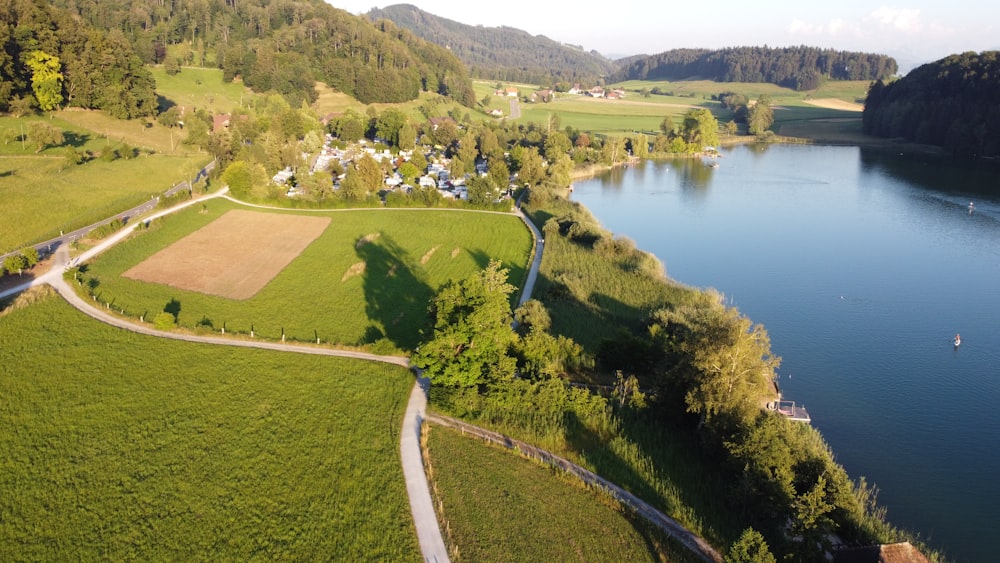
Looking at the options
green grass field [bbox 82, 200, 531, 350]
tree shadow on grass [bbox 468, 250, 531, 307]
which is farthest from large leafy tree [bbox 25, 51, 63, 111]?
tree shadow on grass [bbox 468, 250, 531, 307]

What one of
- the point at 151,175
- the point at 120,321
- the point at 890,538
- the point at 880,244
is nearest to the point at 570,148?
the point at 880,244

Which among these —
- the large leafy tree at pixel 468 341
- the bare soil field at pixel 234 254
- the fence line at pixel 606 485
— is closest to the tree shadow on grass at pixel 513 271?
the large leafy tree at pixel 468 341

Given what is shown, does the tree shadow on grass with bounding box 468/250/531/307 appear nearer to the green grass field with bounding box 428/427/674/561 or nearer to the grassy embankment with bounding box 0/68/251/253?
the green grass field with bounding box 428/427/674/561

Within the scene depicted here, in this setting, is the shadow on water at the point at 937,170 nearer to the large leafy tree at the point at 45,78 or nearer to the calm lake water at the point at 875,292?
the calm lake water at the point at 875,292

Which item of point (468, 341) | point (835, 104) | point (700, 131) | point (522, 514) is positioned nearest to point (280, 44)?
point (700, 131)

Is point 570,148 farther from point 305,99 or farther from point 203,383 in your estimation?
point 203,383
